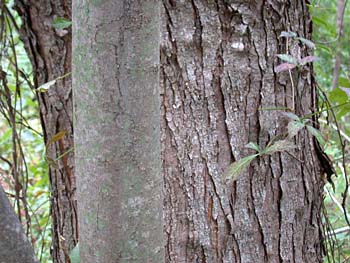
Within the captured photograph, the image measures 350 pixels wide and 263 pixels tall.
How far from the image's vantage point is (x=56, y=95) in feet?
3.52

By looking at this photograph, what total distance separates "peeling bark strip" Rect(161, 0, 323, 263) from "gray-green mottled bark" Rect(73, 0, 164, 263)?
1.06ft

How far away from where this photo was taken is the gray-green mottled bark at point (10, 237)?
57 centimetres

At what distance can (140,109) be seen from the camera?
54cm

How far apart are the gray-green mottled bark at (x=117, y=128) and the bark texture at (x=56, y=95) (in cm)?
48

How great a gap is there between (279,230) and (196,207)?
0.19m

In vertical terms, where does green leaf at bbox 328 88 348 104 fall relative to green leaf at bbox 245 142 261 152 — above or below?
above

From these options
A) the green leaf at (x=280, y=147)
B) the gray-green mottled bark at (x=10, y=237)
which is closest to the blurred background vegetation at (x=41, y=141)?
the green leaf at (x=280, y=147)

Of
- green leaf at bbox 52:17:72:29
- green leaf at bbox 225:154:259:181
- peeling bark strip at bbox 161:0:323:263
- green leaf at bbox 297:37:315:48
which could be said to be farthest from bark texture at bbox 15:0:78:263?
green leaf at bbox 297:37:315:48

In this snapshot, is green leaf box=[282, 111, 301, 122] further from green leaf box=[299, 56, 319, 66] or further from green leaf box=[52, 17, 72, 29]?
green leaf box=[52, 17, 72, 29]

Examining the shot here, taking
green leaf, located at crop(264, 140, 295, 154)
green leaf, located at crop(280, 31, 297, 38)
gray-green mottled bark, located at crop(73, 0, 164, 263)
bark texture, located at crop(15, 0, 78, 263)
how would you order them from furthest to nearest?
bark texture, located at crop(15, 0, 78, 263) → green leaf, located at crop(280, 31, 297, 38) → green leaf, located at crop(264, 140, 295, 154) → gray-green mottled bark, located at crop(73, 0, 164, 263)

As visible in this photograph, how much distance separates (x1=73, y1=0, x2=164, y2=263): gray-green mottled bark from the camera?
0.52 metres

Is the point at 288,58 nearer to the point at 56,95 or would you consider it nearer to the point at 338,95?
the point at 338,95

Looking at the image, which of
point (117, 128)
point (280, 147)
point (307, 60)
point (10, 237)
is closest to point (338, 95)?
point (307, 60)

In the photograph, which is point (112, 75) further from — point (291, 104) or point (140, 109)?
point (291, 104)
